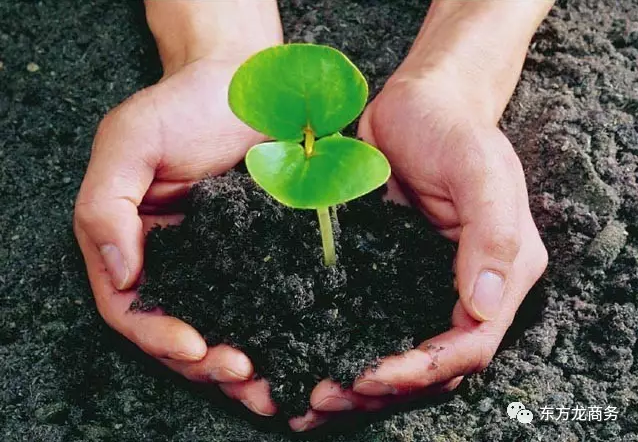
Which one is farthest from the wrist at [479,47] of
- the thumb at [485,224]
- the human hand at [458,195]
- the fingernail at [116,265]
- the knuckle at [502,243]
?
the fingernail at [116,265]

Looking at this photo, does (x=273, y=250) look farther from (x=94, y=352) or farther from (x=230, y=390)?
(x=94, y=352)

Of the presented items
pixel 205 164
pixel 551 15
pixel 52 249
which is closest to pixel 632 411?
pixel 205 164

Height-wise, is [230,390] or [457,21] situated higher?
[457,21]

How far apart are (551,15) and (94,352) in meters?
1.07

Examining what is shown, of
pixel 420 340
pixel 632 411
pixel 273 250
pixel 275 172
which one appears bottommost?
pixel 632 411

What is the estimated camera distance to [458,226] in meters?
1.25

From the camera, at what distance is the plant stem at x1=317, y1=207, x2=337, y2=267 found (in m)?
1.04

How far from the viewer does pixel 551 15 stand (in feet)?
5.47

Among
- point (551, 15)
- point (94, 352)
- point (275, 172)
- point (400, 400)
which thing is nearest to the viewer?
point (275, 172)

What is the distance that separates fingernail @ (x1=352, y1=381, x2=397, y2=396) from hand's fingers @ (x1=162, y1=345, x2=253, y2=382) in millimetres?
147

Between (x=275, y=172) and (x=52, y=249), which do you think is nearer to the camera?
(x=275, y=172)

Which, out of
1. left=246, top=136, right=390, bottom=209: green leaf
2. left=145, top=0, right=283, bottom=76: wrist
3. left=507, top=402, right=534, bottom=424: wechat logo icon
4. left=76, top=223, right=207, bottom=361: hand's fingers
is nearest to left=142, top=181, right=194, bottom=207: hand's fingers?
left=76, top=223, right=207, bottom=361: hand's fingers

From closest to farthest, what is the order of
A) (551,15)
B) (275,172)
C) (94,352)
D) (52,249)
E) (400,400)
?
(275,172) < (400,400) < (94,352) < (52,249) < (551,15)

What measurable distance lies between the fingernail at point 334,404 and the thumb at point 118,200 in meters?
0.32
